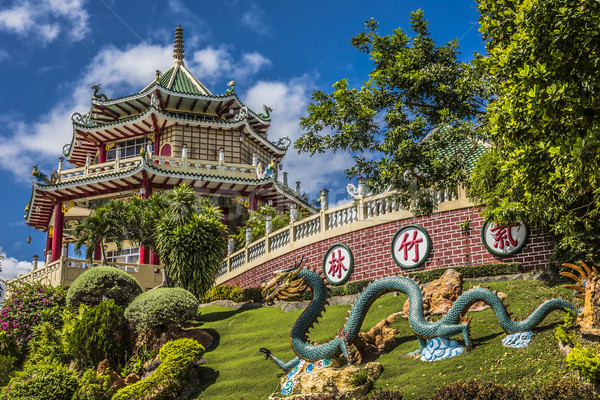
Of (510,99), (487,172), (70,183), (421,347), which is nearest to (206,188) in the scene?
(70,183)

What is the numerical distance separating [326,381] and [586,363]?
542 centimetres

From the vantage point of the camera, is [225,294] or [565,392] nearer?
[565,392]

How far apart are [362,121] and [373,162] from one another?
4.61 feet

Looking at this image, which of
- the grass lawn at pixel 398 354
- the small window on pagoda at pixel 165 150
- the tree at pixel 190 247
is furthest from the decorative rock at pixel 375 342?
the small window on pagoda at pixel 165 150

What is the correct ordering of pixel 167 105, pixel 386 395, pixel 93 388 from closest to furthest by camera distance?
pixel 386 395 < pixel 93 388 < pixel 167 105

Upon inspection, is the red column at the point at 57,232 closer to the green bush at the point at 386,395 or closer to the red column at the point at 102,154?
→ the red column at the point at 102,154

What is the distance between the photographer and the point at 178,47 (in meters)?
46.8

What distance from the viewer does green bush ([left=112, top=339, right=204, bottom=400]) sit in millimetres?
16953

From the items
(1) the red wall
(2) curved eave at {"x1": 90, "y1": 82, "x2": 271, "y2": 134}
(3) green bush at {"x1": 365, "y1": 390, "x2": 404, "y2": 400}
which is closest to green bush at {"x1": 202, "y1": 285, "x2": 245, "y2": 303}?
(1) the red wall

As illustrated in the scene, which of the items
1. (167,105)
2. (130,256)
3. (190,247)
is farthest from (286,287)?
(167,105)

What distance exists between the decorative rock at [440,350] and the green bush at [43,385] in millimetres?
9745

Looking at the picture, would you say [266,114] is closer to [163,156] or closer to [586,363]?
[163,156]

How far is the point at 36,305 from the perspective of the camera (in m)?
24.7

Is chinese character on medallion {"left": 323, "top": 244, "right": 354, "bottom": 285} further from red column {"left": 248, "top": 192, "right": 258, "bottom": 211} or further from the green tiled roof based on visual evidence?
the green tiled roof
